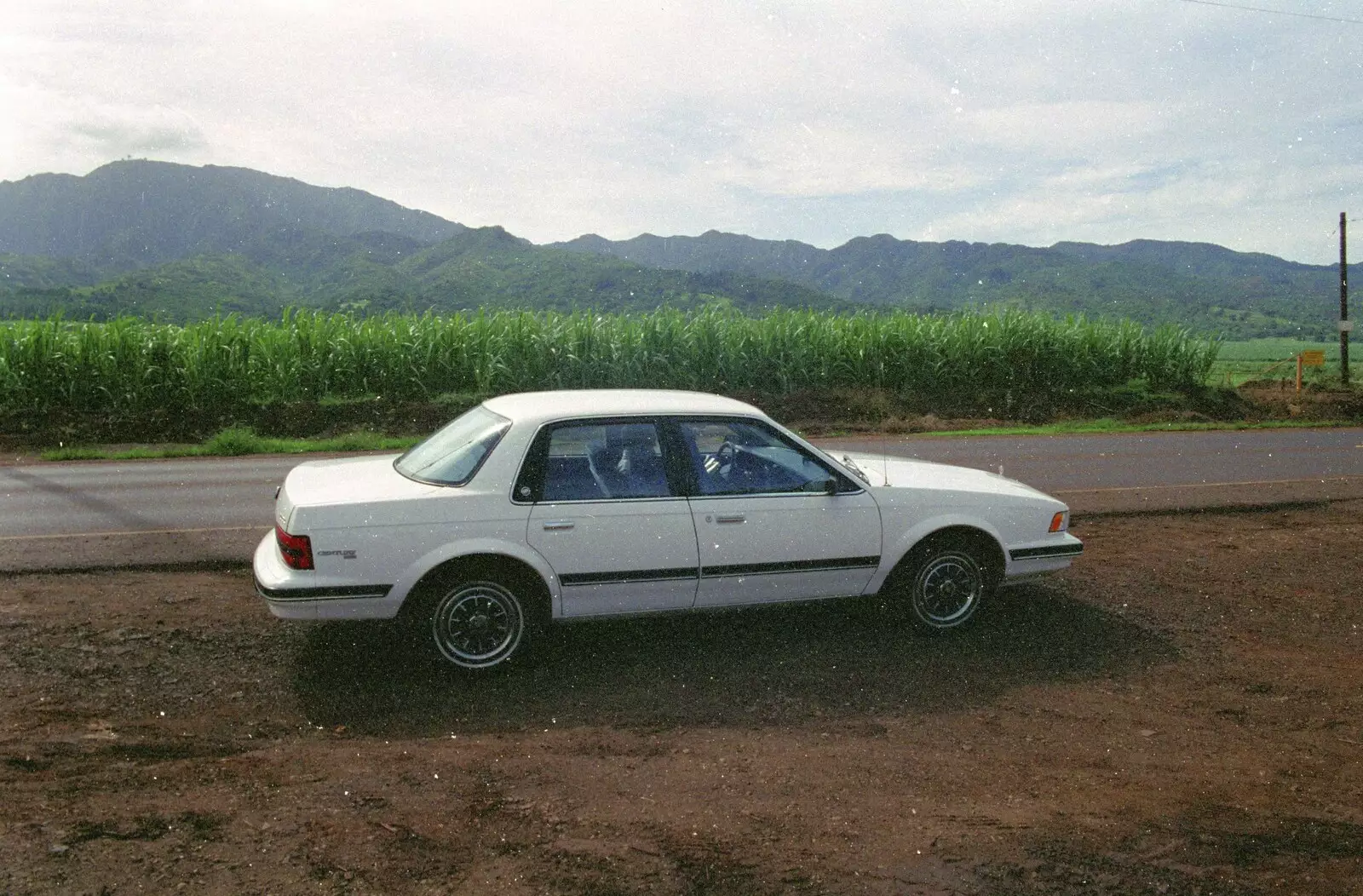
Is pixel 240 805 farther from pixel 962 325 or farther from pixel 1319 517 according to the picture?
pixel 962 325

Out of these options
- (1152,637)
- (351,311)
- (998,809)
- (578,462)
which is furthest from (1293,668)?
(351,311)

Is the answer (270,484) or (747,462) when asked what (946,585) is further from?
(270,484)

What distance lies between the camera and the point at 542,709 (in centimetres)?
524

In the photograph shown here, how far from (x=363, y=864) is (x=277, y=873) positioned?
28 centimetres

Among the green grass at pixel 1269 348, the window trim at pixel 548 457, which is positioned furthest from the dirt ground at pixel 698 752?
the green grass at pixel 1269 348

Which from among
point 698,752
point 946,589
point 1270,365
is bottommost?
point 698,752

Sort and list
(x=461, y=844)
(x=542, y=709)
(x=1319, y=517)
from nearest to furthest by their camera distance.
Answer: (x=461, y=844)
(x=542, y=709)
(x=1319, y=517)

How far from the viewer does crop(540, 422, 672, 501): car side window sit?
18.7 ft

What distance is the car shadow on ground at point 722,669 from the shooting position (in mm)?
5219

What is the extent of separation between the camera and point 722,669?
231 inches

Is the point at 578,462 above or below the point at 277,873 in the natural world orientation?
above

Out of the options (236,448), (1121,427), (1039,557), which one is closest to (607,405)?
(1039,557)

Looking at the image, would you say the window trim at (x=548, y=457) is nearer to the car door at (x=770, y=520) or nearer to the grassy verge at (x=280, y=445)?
the car door at (x=770, y=520)

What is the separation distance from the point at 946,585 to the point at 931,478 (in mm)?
695
